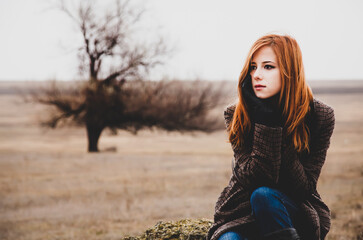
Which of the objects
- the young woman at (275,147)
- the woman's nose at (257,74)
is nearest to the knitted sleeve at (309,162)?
the young woman at (275,147)

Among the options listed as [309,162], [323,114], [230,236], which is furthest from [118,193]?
[323,114]

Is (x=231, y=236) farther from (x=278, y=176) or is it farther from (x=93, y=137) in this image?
(x=93, y=137)

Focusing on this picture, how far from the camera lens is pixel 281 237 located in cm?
211

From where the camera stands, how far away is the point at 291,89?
2414 millimetres

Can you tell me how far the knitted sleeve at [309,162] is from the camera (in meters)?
2.29

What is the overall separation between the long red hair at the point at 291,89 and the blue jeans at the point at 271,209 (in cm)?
34

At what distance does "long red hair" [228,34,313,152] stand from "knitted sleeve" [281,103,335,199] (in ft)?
0.24

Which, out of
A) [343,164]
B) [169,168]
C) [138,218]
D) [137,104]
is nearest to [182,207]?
[138,218]

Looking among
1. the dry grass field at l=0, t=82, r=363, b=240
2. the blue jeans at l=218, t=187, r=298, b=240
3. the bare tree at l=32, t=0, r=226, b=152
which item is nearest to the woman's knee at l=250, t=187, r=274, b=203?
the blue jeans at l=218, t=187, r=298, b=240

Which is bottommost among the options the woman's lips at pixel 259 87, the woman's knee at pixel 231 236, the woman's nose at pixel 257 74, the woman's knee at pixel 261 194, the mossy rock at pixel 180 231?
the mossy rock at pixel 180 231

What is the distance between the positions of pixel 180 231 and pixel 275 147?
1.17 m

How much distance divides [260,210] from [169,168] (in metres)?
10.2

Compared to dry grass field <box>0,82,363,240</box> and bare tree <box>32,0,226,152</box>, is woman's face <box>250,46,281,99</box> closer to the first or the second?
dry grass field <box>0,82,363,240</box>

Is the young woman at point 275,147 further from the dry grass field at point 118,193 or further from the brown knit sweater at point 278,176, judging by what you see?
the dry grass field at point 118,193
